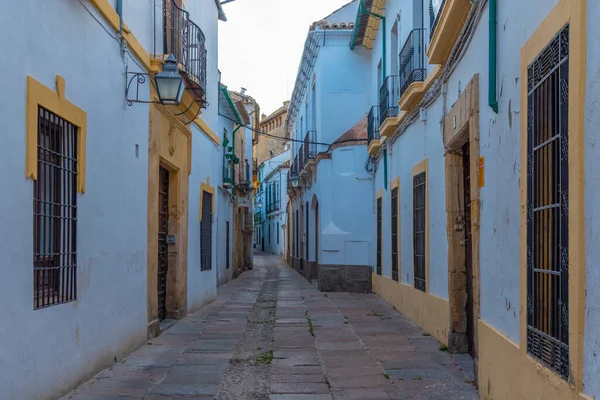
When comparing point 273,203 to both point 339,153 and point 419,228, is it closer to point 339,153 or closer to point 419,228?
point 339,153

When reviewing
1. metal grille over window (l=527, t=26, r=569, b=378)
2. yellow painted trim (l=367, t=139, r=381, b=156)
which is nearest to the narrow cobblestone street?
metal grille over window (l=527, t=26, r=569, b=378)

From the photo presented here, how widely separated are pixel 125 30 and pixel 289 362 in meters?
4.04

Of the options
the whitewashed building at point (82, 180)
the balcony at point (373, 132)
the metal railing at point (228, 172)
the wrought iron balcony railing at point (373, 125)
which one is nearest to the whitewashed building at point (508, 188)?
the whitewashed building at point (82, 180)

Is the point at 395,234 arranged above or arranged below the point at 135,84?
below

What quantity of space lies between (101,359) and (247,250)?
76.9 feet

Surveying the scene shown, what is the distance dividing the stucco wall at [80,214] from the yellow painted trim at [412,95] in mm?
3736

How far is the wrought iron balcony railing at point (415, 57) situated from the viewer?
30.9 ft

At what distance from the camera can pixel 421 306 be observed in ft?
30.9

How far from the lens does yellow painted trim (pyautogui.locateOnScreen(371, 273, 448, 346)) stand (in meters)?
7.96

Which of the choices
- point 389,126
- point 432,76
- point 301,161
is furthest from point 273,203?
point 432,76

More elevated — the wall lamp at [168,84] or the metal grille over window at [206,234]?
the wall lamp at [168,84]

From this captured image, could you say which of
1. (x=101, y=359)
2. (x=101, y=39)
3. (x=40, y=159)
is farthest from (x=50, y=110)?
(x=101, y=359)

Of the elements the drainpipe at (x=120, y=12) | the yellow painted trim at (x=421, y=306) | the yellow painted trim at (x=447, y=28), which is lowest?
the yellow painted trim at (x=421, y=306)

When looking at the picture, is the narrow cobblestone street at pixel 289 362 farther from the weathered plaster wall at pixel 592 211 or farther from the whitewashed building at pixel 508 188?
the weathered plaster wall at pixel 592 211
